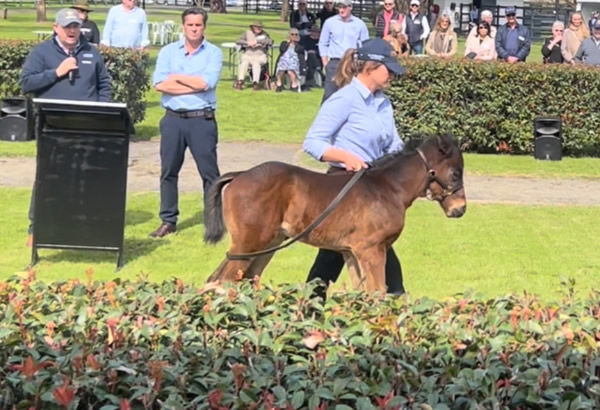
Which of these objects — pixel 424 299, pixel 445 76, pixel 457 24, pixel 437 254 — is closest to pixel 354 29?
pixel 445 76

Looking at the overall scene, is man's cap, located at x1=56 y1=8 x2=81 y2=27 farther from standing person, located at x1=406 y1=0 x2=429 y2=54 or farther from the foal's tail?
standing person, located at x1=406 y1=0 x2=429 y2=54

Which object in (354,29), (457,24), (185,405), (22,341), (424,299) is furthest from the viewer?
(457,24)

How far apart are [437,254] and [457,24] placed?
47.1 metres

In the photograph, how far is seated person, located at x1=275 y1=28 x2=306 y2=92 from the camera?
24.1m

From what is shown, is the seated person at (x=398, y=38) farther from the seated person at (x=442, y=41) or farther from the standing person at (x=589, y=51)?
the standing person at (x=589, y=51)

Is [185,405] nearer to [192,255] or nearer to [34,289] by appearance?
[34,289]

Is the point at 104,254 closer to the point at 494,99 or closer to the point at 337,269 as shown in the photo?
the point at 337,269

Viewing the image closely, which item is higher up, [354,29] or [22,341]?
[354,29]

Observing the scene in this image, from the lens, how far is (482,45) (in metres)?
19.5

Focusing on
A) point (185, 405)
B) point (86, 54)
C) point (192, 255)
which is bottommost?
point (192, 255)

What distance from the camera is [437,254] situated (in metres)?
9.69

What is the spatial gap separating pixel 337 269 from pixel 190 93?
299 cm

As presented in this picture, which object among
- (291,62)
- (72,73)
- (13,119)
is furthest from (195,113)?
(291,62)

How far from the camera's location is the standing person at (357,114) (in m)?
6.77
